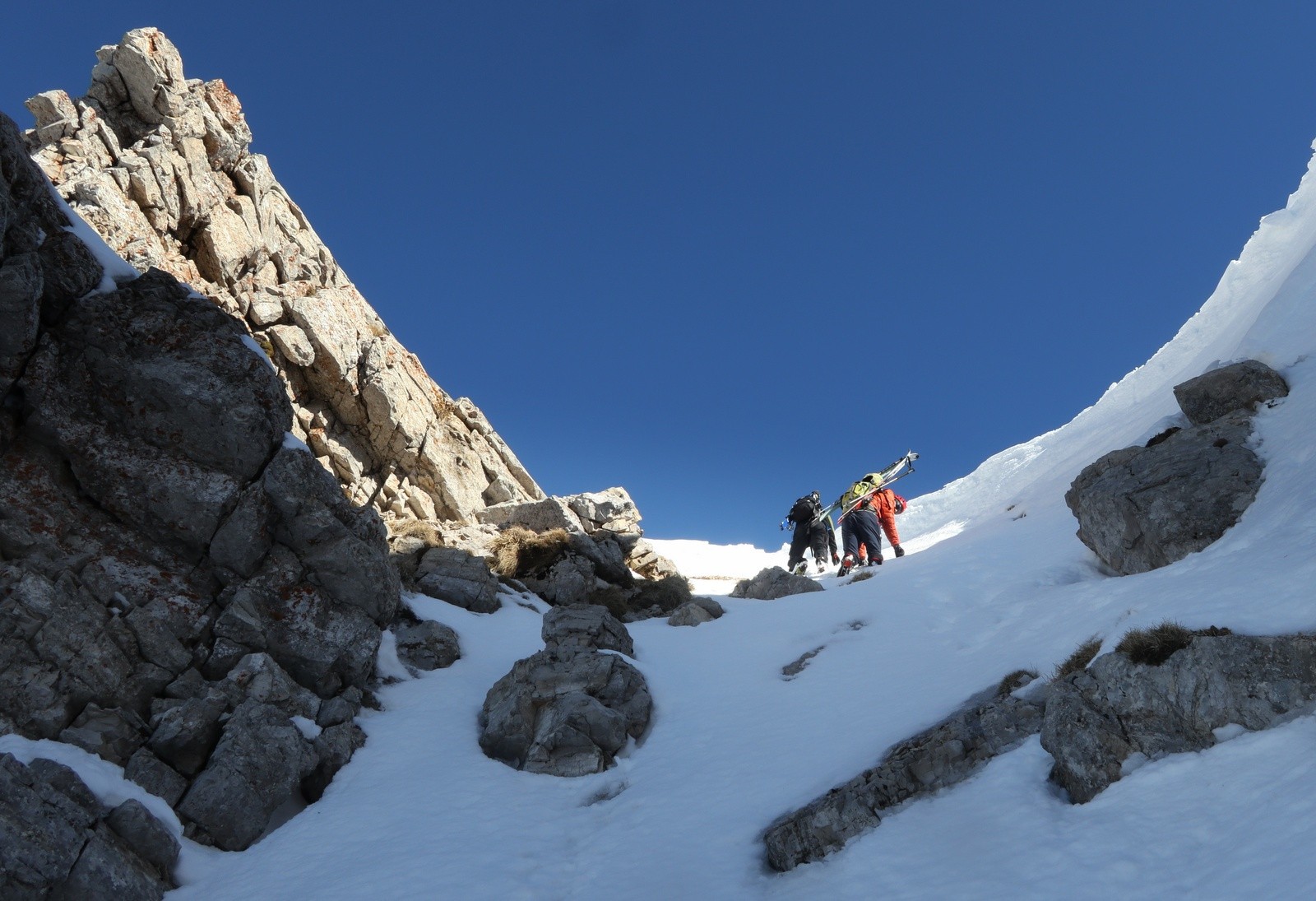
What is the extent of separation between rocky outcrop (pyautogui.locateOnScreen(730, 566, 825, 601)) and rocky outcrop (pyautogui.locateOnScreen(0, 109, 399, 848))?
14.1m

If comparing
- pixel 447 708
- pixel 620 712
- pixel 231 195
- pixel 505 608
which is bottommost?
pixel 620 712

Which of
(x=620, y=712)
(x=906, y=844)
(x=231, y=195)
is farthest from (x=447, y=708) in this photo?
(x=231, y=195)

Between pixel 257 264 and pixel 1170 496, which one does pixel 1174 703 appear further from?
pixel 257 264

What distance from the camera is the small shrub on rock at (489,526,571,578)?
92.2ft

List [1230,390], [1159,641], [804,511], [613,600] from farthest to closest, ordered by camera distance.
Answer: [804,511] < [613,600] < [1230,390] < [1159,641]

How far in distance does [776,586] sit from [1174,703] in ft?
58.6

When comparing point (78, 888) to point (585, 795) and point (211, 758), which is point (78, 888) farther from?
point (585, 795)

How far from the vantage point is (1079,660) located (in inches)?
389

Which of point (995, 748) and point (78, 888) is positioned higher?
point (78, 888)

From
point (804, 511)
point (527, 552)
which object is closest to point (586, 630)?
point (527, 552)

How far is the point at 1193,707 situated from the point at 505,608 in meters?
18.6

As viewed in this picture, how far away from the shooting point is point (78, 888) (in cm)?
837

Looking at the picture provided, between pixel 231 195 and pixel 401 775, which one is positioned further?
pixel 231 195

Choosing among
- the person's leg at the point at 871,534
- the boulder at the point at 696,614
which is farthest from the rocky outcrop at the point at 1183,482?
the person's leg at the point at 871,534
